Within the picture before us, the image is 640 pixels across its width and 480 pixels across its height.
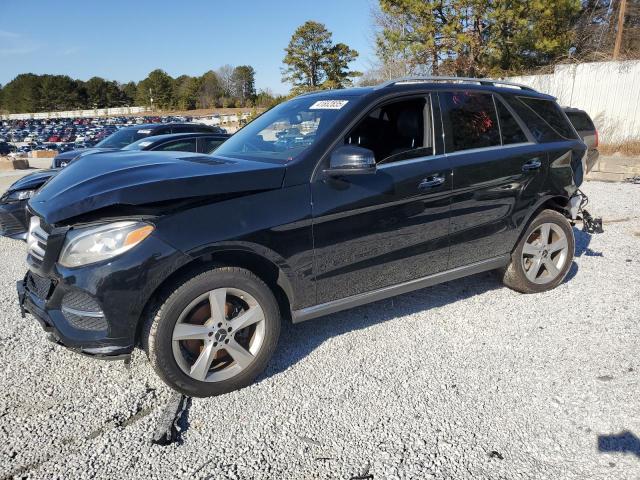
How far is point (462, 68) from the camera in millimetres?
23172

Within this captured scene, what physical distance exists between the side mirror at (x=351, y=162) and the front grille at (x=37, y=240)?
1.69 meters

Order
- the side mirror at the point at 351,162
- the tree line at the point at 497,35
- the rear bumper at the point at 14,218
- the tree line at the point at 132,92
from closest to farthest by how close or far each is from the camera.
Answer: the side mirror at the point at 351,162 → the rear bumper at the point at 14,218 → the tree line at the point at 497,35 → the tree line at the point at 132,92

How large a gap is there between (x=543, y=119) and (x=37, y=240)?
4.14m

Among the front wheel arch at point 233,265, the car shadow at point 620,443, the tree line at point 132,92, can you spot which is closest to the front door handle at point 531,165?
the car shadow at point 620,443

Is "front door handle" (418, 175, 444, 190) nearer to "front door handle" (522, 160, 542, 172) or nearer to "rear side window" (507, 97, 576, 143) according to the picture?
"front door handle" (522, 160, 542, 172)

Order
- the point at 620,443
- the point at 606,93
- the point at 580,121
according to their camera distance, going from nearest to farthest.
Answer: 1. the point at 620,443
2. the point at 580,121
3. the point at 606,93

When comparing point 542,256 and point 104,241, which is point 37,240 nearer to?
point 104,241

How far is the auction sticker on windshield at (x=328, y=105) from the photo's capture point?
3319mm

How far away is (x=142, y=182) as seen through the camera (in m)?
2.57

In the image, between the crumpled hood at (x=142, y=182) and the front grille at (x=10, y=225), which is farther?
the front grille at (x=10, y=225)

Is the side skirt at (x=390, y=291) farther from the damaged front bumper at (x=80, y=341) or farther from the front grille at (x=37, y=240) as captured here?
the front grille at (x=37, y=240)

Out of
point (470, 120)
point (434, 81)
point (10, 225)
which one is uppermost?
point (434, 81)

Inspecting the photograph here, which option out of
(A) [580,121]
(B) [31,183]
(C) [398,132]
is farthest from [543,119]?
(B) [31,183]

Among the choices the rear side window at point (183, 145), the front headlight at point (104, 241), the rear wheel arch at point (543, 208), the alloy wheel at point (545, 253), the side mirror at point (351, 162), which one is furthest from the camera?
the rear side window at point (183, 145)
